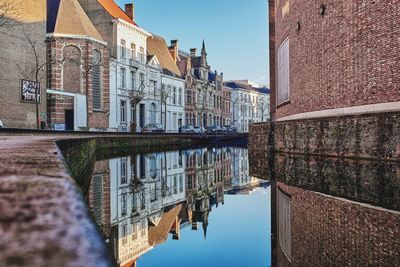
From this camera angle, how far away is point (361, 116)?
39.7ft

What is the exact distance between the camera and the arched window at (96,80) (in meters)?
36.7

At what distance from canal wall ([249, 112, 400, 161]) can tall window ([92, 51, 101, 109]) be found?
21.1 metres

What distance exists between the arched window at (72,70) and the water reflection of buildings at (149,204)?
24335mm

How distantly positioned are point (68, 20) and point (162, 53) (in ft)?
63.8

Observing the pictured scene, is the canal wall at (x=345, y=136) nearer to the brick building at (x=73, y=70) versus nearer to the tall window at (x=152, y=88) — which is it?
the brick building at (x=73, y=70)

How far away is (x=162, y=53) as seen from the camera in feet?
177

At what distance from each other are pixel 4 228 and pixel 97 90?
37711mm

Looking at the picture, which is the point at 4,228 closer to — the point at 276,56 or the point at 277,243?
the point at 277,243

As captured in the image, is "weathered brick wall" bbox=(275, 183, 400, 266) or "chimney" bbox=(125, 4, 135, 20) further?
"chimney" bbox=(125, 4, 135, 20)

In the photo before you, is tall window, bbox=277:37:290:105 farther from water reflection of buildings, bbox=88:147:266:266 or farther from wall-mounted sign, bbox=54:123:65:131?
wall-mounted sign, bbox=54:123:65:131

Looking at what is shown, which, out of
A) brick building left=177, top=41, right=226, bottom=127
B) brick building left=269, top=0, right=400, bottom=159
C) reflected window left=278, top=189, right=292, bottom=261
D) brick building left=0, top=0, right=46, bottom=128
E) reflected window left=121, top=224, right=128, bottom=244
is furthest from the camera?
brick building left=177, top=41, right=226, bottom=127

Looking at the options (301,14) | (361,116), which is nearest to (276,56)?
(301,14)

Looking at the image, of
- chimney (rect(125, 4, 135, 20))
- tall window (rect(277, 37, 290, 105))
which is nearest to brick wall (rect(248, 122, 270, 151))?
tall window (rect(277, 37, 290, 105))

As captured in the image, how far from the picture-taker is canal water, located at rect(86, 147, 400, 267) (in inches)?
160
